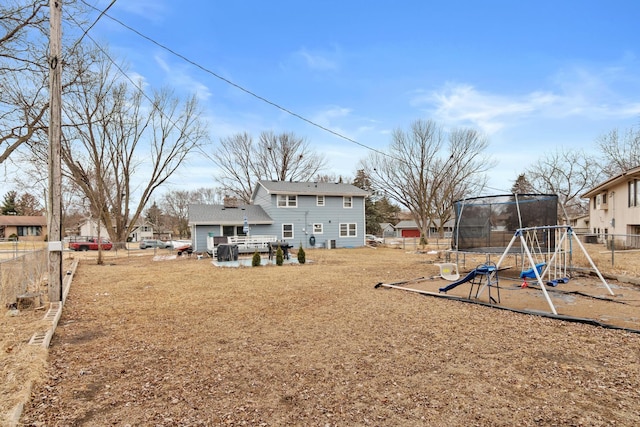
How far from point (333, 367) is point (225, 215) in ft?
64.2

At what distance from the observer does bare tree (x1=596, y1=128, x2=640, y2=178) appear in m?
26.8

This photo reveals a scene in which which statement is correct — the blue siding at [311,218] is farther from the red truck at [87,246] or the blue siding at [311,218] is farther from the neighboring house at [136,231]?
the neighboring house at [136,231]

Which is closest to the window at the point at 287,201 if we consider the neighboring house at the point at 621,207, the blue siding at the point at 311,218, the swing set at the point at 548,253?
the blue siding at the point at 311,218

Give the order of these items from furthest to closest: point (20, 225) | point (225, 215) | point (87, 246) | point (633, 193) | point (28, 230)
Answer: point (28, 230), point (20, 225), point (87, 246), point (225, 215), point (633, 193)

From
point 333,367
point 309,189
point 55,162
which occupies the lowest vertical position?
point 333,367

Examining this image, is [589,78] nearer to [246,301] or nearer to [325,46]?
[325,46]

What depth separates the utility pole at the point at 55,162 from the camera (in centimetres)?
613

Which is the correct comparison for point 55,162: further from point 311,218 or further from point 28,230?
point 28,230

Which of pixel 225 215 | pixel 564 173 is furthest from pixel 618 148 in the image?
pixel 225 215

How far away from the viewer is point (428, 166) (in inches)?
1209

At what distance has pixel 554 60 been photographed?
42.5 feet

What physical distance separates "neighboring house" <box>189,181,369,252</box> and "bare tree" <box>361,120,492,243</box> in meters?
6.82

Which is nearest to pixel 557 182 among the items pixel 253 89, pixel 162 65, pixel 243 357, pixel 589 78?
pixel 589 78

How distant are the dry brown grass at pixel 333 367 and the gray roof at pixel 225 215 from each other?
14846mm
